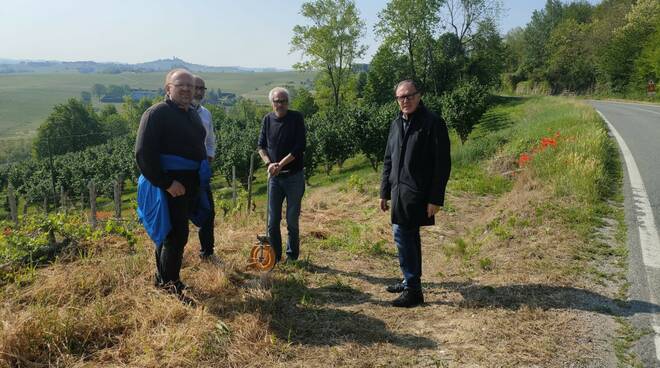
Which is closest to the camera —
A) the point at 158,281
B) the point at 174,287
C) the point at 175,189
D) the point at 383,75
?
the point at 175,189

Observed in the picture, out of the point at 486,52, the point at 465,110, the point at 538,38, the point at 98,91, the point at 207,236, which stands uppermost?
the point at 538,38

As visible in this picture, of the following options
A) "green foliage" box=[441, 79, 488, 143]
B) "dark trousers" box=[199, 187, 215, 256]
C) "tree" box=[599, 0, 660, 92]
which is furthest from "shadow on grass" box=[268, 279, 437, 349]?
"tree" box=[599, 0, 660, 92]

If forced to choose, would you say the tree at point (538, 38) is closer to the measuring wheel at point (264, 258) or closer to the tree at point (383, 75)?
the tree at point (383, 75)

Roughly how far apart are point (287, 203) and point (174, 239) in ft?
4.51

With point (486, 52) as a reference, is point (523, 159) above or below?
below

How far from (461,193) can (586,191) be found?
2.24 meters

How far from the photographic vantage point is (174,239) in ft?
11.6

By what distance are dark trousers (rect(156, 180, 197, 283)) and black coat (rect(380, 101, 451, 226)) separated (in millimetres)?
1726

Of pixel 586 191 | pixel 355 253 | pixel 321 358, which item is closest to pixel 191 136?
pixel 321 358

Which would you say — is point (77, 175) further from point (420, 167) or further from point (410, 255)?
point (420, 167)

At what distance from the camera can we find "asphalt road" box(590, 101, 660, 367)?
290 cm

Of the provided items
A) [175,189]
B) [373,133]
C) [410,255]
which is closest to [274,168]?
[175,189]

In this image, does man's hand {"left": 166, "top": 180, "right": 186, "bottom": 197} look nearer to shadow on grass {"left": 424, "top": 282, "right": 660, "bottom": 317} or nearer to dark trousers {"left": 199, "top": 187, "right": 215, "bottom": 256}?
dark trousers {"left": 199, "top": 187, "right": 215, "bottom": 256}

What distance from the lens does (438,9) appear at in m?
43.7
